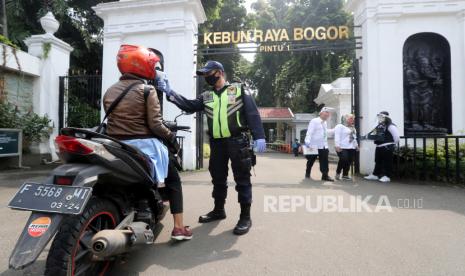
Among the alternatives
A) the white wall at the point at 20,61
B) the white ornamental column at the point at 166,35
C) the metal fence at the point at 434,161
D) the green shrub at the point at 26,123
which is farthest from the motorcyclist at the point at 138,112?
the white wall at the point at 20,61

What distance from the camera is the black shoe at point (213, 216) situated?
3789mm

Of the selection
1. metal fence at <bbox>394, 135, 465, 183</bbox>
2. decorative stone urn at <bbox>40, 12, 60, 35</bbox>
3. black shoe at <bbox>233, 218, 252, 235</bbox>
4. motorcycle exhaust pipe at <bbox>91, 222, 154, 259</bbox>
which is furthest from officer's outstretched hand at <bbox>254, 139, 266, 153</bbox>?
decorative stone urn at <bbox>40, 12, 60, 35</bbox>

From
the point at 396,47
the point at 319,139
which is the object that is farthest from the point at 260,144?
the point at 396,47

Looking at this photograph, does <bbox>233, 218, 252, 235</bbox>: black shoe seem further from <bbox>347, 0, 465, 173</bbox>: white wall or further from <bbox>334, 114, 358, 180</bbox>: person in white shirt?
<bbox>347, 0, 465, 173</bbox>: white wall

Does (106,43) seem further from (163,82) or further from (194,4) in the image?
(163,82)

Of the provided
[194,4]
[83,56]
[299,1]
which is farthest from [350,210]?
[299,1]

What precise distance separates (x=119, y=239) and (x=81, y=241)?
0.22 metres

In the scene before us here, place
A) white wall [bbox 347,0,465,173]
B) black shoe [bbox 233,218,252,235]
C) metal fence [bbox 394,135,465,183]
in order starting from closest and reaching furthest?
black shoe [bbox 233,218,252,235] → metal fence [bbox 394,135,465,183] → white wall [bbox 347,0,465,173]

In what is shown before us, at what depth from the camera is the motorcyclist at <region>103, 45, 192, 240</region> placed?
256cm

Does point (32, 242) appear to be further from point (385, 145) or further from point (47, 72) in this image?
point (47, 72)

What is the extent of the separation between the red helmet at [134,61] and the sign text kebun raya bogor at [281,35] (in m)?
7.03

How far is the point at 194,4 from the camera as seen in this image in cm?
921

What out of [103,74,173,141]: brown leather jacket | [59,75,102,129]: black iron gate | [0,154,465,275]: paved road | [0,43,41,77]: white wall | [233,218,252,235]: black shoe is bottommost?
[0,154,465,275]: paved road

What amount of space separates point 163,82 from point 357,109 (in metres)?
6.94
